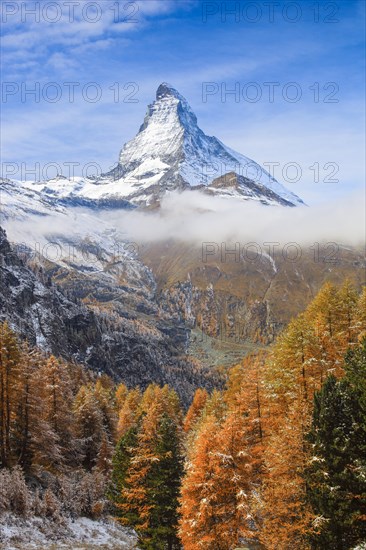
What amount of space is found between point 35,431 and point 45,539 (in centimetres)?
1286

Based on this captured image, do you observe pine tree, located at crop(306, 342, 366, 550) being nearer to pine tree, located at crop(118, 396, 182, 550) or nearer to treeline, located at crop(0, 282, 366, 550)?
treeline, located at crop(0, 282, 366, 550)

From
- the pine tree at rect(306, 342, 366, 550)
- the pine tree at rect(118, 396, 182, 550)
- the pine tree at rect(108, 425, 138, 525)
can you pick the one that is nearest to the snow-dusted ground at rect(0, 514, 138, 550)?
→ the pine tree at rect(118, 396, 182, 550)

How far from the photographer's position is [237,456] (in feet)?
117

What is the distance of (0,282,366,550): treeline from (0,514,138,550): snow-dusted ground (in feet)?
4.20

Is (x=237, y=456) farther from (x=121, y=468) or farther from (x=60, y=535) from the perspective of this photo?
(x=121, y=468)

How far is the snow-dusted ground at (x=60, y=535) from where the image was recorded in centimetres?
3328

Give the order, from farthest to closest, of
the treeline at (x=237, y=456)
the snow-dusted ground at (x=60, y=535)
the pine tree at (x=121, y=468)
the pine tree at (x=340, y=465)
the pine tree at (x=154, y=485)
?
the pine tree at (x=121, y=468) → the pine tree at (x=154, y=485) → the snow-dusted ground at (x=60, y=535) → the treeline at (x=237, y=456) → the pine tree at (x=340, y=465)

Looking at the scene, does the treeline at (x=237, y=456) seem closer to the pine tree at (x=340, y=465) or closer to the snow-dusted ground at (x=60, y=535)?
the pine tree at (x=340, y=465)

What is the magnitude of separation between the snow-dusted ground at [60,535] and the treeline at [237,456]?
1280mm

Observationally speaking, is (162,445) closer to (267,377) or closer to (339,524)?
(267,377)

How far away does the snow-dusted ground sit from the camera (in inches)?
1310

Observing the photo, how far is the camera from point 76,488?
4691cm

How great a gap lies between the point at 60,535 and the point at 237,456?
50.1 ft

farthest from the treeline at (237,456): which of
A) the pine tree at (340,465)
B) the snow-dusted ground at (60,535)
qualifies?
the snow-dusted ground at (60,535)
